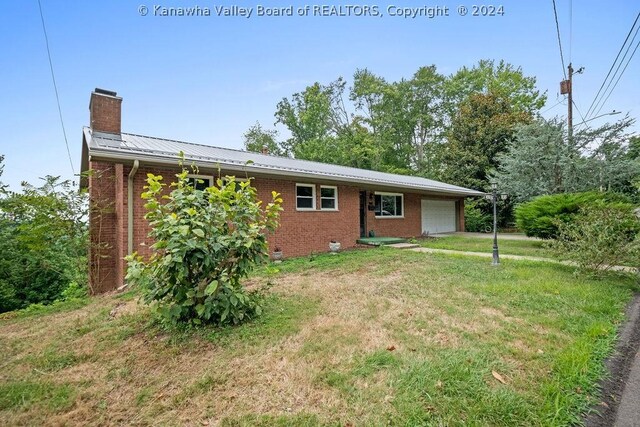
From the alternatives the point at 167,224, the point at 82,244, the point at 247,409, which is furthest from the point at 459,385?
the point at 82,244

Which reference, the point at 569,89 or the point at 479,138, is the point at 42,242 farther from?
the point at 479,138

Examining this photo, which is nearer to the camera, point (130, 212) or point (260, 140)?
point (130, 212)

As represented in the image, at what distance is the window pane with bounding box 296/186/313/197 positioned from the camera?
9.84 meters

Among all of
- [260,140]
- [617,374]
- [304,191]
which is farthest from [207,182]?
[260,140]

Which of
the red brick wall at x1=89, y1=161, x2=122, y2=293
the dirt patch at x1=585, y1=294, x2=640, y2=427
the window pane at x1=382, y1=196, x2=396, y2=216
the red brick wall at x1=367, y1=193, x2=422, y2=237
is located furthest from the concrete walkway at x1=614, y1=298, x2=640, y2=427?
the window pane at x1=382, y1=196, x2=396, y2=216

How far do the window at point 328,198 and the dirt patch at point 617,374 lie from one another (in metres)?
7.82

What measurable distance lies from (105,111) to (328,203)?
7.41m

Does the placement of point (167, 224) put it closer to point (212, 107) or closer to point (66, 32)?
point (66, 32)

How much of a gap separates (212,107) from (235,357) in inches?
586

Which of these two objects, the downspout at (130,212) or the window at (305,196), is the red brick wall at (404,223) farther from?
the downspout at (130,212)

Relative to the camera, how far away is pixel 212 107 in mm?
15188

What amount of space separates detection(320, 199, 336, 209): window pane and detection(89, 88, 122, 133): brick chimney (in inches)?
266

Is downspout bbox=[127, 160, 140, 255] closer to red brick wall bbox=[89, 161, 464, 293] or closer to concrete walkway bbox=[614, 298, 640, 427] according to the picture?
red brick wall bbox=[89, 161, 464, 293]

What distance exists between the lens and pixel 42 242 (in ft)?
24.3
